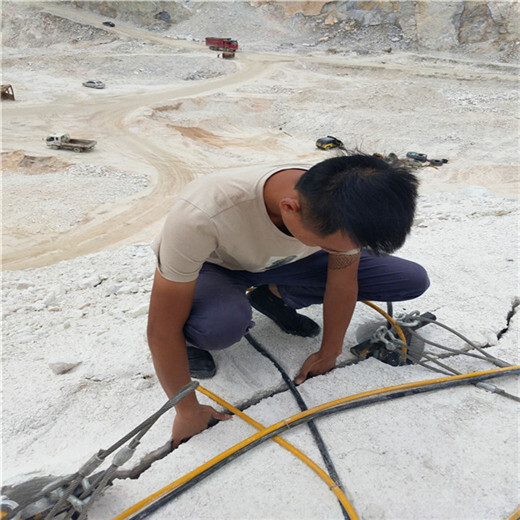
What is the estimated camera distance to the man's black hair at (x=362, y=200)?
1.24 metres

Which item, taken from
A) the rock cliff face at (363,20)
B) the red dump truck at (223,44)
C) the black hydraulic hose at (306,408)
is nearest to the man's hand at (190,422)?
the black hydraulic hose at (306,408)

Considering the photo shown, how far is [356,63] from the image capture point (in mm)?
18969

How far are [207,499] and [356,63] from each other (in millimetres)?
20413

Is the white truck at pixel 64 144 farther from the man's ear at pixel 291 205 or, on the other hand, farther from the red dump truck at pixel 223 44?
the red dump truck at pixel 223 44

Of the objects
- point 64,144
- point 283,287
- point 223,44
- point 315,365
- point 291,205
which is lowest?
point 64,144

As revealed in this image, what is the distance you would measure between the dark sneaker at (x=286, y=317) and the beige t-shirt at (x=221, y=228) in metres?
0.51

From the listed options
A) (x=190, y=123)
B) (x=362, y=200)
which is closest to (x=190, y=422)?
(x=362, y=200)

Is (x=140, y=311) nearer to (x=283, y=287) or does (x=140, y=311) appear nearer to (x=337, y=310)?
(x=283, y=287)

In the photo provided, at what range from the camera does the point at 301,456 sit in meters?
1.56

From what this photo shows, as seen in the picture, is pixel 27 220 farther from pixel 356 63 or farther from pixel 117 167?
pixel 356 63

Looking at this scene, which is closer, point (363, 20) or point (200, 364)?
point (200, 364)

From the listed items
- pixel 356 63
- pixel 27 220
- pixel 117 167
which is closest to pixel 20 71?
pixel 117 167

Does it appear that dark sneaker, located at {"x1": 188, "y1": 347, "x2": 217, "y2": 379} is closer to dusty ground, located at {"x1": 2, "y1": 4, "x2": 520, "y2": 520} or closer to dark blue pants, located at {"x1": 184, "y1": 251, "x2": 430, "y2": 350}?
dusty ground, located at {"x1": 2, "y1": 4, "x2": 520, "y2": 520}

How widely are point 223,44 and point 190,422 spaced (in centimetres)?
2207
